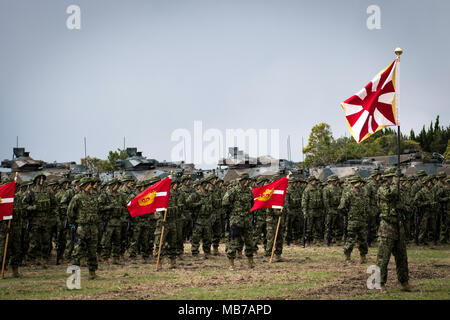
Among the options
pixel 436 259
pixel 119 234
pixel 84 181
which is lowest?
pixel 436 259

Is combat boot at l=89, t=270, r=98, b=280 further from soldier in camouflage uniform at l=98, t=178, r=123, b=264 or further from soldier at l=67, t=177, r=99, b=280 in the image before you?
soldier in camouflage uniform at l=98, t=178, r=123, b=264

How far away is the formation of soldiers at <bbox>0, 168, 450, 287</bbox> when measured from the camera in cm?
1069

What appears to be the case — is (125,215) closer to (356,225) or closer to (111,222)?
(111,222)

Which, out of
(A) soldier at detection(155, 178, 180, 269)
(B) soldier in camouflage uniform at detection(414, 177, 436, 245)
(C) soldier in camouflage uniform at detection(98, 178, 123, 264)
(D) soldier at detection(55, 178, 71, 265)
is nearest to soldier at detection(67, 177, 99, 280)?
(A) soldier at detection(155, 178, 180, 269)

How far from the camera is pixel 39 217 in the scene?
1314 cm

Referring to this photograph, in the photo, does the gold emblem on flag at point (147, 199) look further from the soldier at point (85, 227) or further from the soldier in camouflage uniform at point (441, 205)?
the soldier in camouflage uniform at point (441, 205)

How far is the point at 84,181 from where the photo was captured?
11023mm

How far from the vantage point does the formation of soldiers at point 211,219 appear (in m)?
10.7

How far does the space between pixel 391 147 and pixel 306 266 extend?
5139 cm

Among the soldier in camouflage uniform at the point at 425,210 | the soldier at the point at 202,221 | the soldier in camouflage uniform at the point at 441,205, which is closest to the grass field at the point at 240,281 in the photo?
the soldier at the point at 202,221

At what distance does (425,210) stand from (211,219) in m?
7.58

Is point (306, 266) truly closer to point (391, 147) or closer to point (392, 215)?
point (392, 215)
